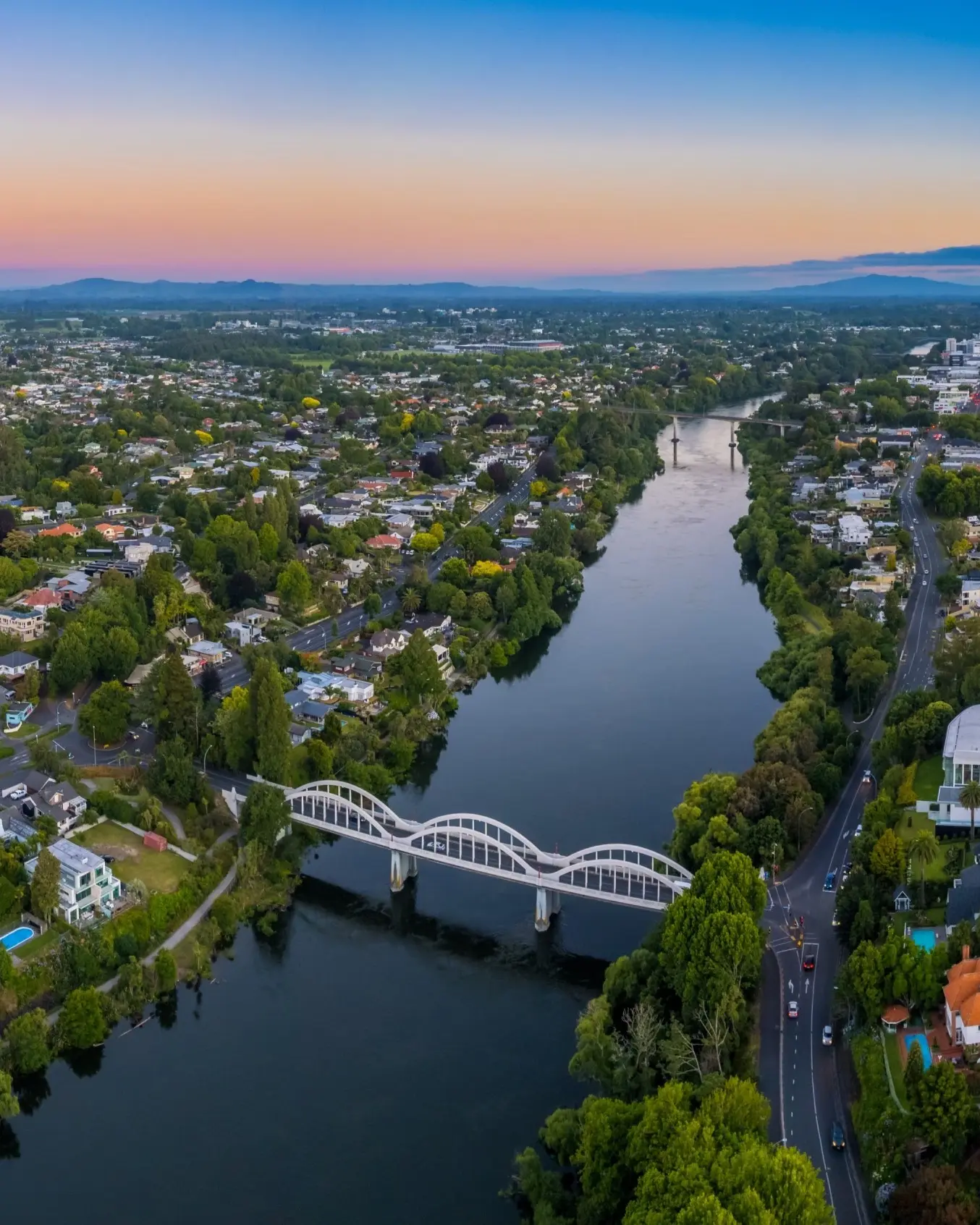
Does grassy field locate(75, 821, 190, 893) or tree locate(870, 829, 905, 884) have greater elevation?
tree locate(870, 829, 905, 884)

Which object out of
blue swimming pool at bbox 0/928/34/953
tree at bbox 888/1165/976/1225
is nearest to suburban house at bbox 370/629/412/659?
blue swimming pool at bbox 0/928/34/953

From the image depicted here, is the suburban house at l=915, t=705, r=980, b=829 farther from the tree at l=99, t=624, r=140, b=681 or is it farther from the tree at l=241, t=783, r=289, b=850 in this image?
the tree at l=99, t=624, r=140, b=681

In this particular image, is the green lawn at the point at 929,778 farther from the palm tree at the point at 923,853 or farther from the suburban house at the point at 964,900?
the suburban house at the point at 964,900

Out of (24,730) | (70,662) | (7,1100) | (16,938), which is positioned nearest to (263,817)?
(16,938)

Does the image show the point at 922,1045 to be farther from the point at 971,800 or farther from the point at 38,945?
the point at 38,945

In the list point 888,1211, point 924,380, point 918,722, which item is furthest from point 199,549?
point 924,380

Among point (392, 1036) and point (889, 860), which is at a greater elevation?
point (889, 860)

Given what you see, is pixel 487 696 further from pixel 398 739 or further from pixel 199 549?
pixel 199 549

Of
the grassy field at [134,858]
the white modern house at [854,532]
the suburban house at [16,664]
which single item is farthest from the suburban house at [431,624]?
the white modern house at [854,532]
